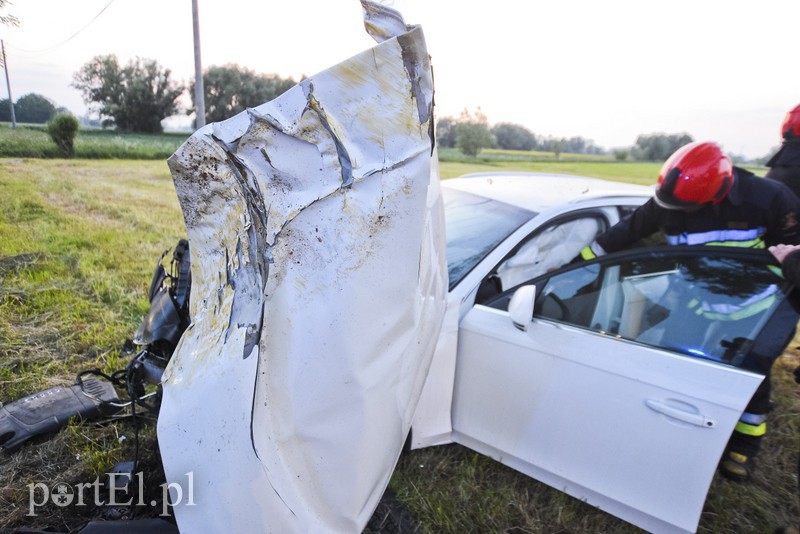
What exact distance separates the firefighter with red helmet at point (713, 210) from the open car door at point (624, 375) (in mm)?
475

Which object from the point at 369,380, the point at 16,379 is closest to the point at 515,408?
the point at 369,380

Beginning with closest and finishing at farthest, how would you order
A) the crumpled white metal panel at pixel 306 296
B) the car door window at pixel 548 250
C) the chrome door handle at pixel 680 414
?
the crumpled white metal panel at pixel 306 296 → the chrome door handle at pixel 680 414 → the car door window at pixel 548 250

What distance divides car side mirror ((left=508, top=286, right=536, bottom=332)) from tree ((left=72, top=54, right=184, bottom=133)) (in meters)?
5.17

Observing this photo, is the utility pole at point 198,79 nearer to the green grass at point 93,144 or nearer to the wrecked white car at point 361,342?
the green grass at point 93,144

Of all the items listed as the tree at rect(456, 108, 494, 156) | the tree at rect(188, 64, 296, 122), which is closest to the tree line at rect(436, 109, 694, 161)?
the tree at rect(456, 108, 494, 156)

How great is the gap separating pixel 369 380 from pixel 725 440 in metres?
1.28

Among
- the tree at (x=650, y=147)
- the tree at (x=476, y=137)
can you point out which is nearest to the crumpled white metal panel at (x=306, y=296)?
the tree at (x=476, y=137)

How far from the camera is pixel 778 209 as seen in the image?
7.41 feet

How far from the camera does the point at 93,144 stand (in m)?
5.29

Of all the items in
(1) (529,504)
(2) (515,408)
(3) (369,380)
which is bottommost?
(1) (529,504)

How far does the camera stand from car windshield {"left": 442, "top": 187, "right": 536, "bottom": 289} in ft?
7.54

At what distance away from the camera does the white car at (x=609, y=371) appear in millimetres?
1685

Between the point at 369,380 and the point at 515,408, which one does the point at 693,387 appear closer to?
the point at 515,408

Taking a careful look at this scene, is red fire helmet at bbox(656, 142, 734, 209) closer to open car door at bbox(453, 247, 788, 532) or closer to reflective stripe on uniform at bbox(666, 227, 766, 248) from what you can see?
reflective stripe on uniform at bbox(666, 227, 766, 248)
